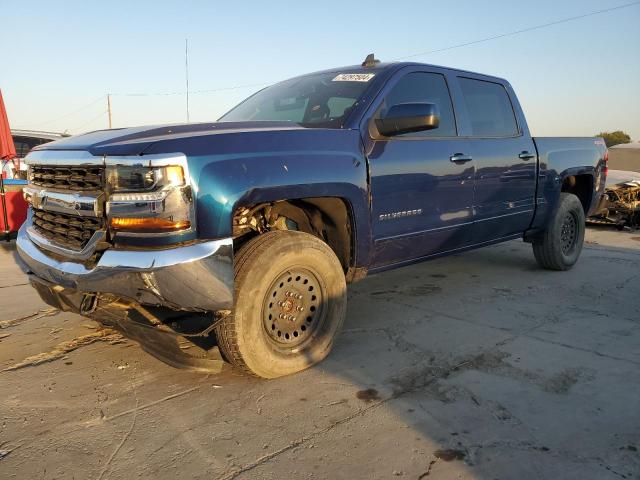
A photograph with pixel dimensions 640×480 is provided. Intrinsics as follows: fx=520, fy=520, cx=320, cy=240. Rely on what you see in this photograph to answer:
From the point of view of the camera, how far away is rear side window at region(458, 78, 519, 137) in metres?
4.52

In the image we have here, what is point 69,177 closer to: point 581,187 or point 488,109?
point 488,109

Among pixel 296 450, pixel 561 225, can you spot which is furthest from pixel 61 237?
pixel 561 225

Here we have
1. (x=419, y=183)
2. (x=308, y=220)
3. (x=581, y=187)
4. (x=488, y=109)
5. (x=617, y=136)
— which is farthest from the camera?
(x=617, y=136)

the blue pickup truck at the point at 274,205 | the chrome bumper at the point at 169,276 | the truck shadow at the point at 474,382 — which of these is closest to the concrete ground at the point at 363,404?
the truck shadow at the point at 474,382

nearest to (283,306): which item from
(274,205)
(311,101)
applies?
(274,205)

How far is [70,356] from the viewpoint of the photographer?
135 inches

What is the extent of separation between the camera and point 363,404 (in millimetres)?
2770

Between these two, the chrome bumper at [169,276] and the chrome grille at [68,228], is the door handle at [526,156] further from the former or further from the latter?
the chrome grille at [68,228]

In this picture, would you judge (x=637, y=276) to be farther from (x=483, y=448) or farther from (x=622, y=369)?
(x=483, y=448)

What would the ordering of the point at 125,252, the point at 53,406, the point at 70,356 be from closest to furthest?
the point at 125,252, the point at 53,406, the point at 70,356

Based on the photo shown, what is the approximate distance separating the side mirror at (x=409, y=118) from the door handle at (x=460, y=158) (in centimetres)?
70

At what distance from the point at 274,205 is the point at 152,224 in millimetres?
899

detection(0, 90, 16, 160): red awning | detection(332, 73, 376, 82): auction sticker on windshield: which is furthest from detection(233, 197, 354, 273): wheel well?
detection(0, 90, 16, 160): red awning

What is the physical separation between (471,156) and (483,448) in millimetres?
2534
